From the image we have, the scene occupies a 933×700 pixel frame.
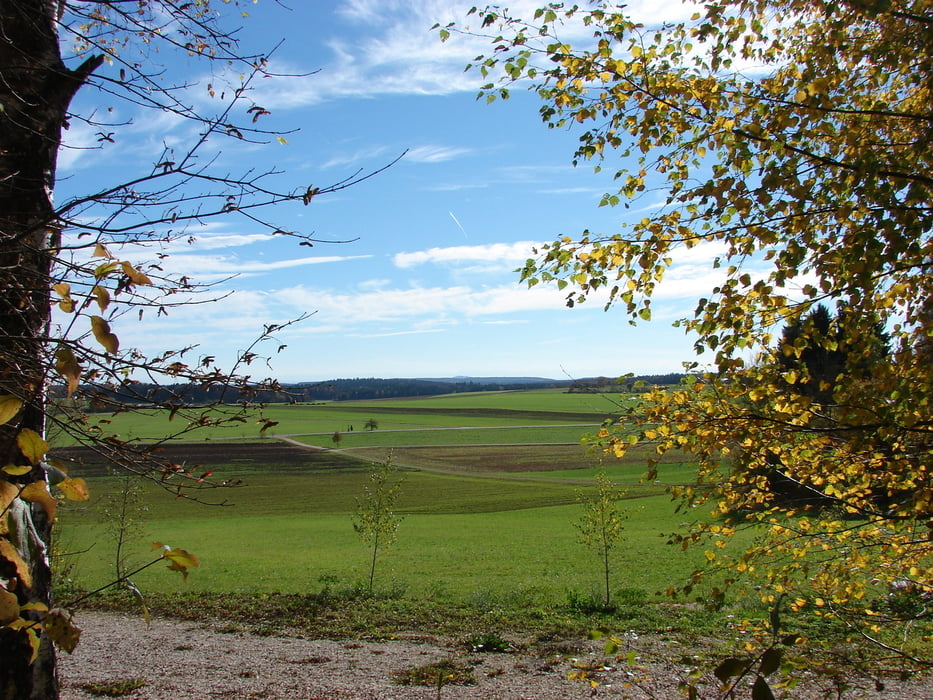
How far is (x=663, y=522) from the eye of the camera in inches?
1289

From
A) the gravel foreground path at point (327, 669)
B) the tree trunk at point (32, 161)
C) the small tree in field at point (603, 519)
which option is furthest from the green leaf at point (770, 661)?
the small tree in field at point (603, 519)

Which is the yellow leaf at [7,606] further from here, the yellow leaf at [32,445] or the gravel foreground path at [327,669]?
the gravel foreground path at [327,669]

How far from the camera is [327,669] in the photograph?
10.3 m

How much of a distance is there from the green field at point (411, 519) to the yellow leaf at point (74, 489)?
0.82 meters

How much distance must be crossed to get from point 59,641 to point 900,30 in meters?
3.88

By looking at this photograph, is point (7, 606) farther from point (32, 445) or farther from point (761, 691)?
point (761, 691)

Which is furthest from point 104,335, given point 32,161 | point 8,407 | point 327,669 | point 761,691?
point 327,669

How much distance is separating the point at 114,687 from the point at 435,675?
4.66 metres

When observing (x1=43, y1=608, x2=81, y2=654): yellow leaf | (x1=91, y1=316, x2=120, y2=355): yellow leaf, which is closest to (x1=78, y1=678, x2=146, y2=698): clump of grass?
(x1=43, y1=608, x2=81, y2=654): yellow leaf

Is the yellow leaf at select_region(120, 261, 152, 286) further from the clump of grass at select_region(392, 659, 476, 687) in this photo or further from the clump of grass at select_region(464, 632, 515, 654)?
the clump of grass at select_region(464, 632, 515, 654)

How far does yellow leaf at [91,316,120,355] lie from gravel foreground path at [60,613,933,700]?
760 centimetres

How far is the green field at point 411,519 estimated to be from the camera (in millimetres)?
19203

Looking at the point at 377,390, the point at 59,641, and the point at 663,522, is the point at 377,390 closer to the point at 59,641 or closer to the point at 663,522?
the point at 663,522

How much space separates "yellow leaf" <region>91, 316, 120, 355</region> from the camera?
1.30m
